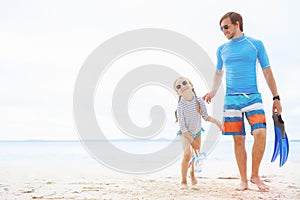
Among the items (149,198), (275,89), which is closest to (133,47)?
(275,89)

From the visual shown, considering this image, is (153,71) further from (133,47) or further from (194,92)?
(194,92)

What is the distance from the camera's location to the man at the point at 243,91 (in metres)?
4.12

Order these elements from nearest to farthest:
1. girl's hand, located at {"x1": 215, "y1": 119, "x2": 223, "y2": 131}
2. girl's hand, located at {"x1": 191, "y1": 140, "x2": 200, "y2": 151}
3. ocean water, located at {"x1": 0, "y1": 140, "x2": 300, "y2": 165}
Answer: girl's hand, located at {"x1": 215, "y1": 119, "x2": 223, "y2": 131} < girl's hand, located at {"x1": 191, "y1": 140, "x2": 200, "y2": 151} < ocean water, located at {"x1": 0, "y1": 140, "x2": 300, "y2": 165}

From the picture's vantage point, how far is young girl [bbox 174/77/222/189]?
4602 millimetres

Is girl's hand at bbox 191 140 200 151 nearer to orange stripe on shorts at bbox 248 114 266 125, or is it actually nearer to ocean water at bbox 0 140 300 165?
orange stripe on shorts at bbox 248 114 266 125

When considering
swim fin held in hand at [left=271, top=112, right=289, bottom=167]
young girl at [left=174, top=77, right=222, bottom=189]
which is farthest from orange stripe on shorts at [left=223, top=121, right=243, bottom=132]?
swim fin held in hand at [left=271, top=112, right=289, bottom=167]

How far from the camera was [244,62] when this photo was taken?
13.9ft

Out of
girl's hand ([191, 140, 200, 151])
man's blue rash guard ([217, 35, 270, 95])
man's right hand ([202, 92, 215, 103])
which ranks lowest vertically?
girl's hand ([191, 140, 200, 151])

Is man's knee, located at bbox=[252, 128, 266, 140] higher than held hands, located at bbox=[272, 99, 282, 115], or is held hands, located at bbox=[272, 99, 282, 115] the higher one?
held hands, located at bbox=[272, 99, 282, 115]

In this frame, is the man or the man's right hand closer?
the man

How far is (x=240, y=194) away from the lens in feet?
12.7

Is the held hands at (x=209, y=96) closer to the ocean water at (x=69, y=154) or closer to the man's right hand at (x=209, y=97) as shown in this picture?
the man's right hand at (x=209, y=97)

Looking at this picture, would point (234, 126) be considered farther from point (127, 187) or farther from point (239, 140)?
point (127, 187)

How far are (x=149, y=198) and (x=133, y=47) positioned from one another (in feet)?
12.9
